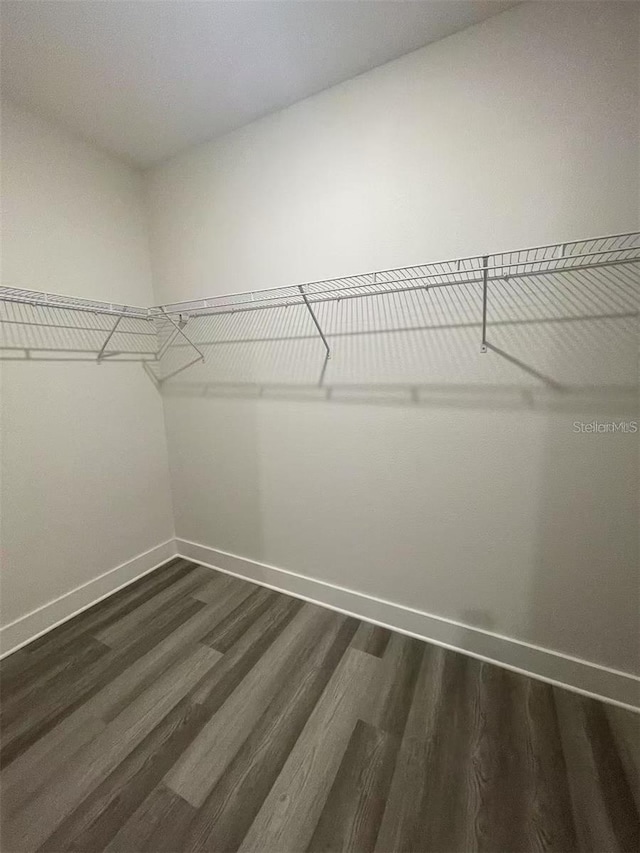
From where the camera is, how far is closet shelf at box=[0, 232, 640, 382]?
3.92 feet

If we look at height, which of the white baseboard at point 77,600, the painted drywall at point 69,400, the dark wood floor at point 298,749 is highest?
the painted drywall at point 69,400

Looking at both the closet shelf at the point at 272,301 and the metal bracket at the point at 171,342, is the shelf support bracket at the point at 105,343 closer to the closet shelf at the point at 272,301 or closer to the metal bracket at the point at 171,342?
the closet shelf at the point at 272,301

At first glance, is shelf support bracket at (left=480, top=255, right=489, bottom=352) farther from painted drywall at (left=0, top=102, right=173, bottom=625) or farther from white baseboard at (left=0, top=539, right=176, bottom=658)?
white baseboard at (left=0, top=539, right=176, bottom=658)

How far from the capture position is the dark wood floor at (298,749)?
997 mm

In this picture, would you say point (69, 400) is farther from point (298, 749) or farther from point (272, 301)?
point (298, 749)

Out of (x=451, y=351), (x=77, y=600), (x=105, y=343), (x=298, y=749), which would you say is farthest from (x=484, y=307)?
(x=77, y=600)

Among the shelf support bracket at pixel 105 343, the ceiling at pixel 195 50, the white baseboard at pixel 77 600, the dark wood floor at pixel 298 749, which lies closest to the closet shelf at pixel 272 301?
the shelf support bracket at pixel 105 343

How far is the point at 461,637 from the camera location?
158cm

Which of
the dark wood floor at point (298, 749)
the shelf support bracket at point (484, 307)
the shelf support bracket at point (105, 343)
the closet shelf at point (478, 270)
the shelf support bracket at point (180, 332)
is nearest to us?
the dark wood floor at point (298, 749)

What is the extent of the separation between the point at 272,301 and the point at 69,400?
1197 millimetres

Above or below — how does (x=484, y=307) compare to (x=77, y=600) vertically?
above

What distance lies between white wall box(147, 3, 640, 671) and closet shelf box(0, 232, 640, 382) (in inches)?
2.6

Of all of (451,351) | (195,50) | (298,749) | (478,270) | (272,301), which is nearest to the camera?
(478,270)

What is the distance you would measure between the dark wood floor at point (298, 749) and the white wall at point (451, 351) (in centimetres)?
29
